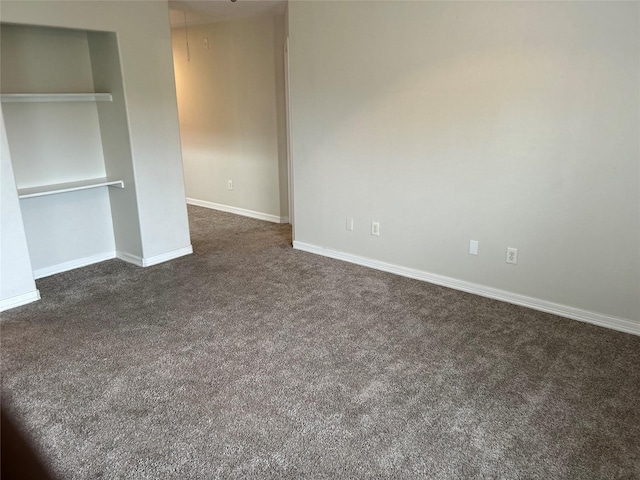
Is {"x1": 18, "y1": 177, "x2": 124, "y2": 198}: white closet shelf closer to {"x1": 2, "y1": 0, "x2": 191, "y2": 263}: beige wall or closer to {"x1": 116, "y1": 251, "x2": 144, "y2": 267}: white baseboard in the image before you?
{"x1": 2, "y1": 0, "x2": 191, "y2": 263}: beige wall

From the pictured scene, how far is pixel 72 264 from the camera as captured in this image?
428cm

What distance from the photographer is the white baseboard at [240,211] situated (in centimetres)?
584

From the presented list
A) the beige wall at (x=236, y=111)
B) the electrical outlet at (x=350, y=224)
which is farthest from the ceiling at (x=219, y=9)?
the electrical outlet at (x=350, y=224)

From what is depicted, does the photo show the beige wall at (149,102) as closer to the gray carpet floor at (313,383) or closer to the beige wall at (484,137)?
the gray carpet floor at (313,383)

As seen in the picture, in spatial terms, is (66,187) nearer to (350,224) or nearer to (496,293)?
(350,224)

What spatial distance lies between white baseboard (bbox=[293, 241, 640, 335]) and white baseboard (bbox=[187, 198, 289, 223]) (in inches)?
50.0

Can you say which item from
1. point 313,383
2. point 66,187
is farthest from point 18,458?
point 66,187

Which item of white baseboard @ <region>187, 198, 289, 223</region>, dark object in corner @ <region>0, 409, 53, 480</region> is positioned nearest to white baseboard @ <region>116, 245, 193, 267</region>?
white baseboard @ <region>187, 198, 289, 223</region>

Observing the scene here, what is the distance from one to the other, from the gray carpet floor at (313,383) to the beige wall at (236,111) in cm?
229

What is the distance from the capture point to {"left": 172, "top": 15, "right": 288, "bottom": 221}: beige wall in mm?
5316

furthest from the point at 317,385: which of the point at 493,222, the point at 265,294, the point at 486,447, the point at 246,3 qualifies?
the point at 246,3

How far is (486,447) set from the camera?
202 centimetres

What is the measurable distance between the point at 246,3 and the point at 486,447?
169 inches

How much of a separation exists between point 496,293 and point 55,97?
12.8ft
